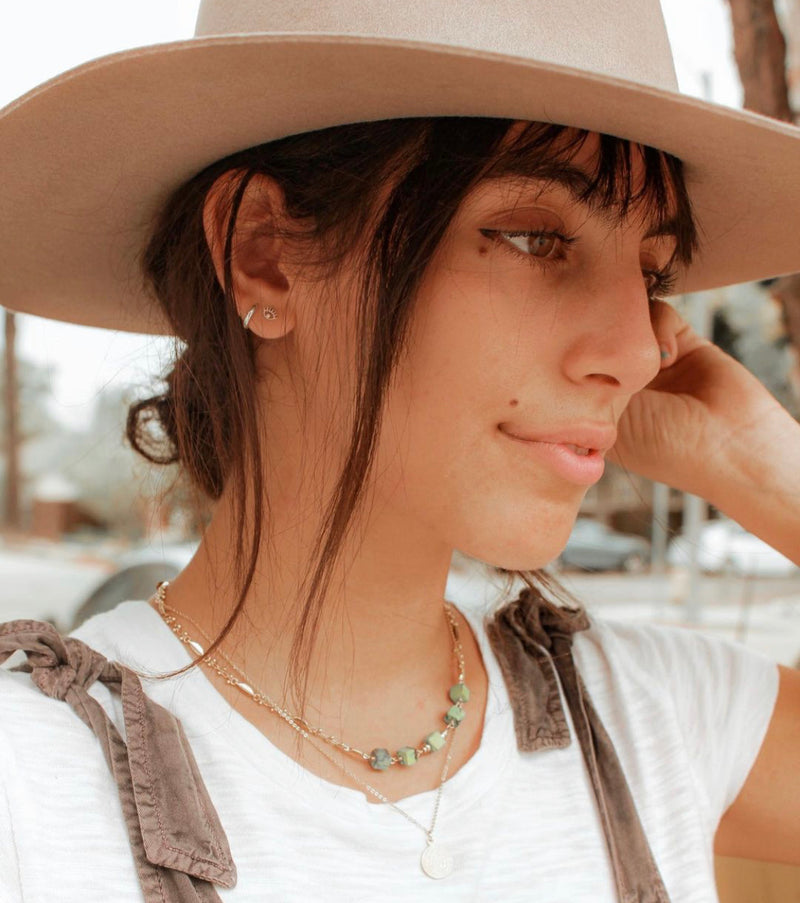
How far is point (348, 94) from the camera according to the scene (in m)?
0.83

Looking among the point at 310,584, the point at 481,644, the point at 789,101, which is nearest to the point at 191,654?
the point at 310,584

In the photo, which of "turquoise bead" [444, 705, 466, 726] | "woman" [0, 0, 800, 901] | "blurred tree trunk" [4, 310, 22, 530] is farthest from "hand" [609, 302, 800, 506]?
"blurred tree trunk" [4, 310, 22, 530]

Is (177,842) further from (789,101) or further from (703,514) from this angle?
(703,514)

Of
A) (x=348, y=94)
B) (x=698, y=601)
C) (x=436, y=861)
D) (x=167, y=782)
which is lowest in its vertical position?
(x=698, y=601)

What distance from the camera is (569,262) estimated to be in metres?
0.96

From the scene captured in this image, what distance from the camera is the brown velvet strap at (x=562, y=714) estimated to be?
41.4 inches

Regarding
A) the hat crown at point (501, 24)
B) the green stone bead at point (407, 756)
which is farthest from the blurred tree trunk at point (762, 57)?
the green stone bead at point (407, 756)

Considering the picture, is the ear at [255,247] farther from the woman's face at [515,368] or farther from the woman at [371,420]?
the woman's face at [515,368]

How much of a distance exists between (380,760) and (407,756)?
0.03m

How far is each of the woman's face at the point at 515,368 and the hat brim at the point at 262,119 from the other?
107 mm

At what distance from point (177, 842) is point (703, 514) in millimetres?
4338

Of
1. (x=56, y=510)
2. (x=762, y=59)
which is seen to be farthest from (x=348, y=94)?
(x=56, y=510)

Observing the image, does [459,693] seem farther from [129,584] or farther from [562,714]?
[129,584]

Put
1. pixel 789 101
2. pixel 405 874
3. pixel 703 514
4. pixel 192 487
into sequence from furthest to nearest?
pixel 703 514 < pixel 789 101 < pixel 192 487 < pixel 405 874
